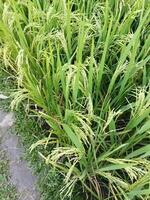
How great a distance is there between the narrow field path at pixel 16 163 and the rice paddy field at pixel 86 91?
9 centimetres

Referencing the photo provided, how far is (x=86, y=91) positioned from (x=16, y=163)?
1.67ft

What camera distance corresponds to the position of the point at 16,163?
1.92 meters

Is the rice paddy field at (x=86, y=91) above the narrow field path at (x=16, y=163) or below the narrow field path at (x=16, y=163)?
above

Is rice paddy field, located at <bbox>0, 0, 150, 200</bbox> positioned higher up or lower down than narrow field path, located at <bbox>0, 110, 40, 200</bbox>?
higher up

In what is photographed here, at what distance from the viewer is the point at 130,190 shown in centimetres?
166

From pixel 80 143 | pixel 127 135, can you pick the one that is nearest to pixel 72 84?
pixel 80 143

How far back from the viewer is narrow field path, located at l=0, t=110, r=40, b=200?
1.85m

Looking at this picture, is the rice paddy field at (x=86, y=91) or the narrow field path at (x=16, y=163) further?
the narrow field path at (x=16, y=163)

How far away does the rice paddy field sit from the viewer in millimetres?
1680

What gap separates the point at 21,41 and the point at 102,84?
0.44m

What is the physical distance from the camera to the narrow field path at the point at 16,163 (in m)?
1.85

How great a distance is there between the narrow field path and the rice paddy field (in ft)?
0.28

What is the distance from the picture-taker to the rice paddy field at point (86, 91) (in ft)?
5.51

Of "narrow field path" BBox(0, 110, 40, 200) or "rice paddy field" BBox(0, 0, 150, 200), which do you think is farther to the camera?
"narrow field path" BBox(0, 110, 40, 200)
